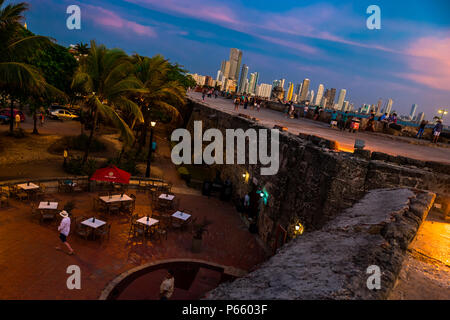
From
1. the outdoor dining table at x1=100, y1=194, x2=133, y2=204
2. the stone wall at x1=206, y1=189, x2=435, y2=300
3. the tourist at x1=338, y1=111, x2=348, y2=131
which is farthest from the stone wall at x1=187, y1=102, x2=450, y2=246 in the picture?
the tourist at x1=338, y1=111, x2=348, y2=131

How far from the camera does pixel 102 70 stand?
1656 centimetres

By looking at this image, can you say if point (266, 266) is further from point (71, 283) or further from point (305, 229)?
point (71, 283)

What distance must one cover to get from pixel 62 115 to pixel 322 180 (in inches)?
1385

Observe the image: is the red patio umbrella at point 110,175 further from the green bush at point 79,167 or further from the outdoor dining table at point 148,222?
the green bush at point 79,167

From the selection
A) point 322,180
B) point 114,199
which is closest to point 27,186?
point 114,199

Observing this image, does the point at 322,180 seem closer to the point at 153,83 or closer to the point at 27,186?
the point at 27,186

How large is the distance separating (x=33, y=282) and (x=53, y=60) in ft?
55.7

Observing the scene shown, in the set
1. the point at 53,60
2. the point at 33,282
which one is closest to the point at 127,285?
the point at 33,282

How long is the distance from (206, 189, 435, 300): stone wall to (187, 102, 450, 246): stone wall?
3060 mm

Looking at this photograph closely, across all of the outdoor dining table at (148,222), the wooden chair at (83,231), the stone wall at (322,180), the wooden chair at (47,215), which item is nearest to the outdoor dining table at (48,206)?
the wooden chair at (47,215)

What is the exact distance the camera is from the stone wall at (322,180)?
272 inches

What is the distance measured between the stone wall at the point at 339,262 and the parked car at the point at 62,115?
122 feet

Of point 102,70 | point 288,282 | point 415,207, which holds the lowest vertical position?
point 288,282

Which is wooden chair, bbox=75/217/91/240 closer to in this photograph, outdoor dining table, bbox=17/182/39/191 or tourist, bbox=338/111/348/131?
outdoor dining table, bbox=17/182/39/191
